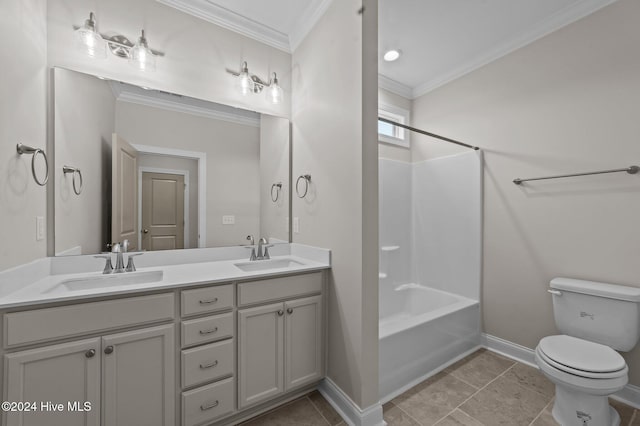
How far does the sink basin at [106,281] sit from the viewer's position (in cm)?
138

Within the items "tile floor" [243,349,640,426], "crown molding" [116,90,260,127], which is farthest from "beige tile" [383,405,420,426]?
"crown molding" [116,90,260,127]

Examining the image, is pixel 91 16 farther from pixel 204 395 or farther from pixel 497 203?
pixel 497 203

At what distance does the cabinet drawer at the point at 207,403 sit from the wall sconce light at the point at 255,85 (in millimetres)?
2037

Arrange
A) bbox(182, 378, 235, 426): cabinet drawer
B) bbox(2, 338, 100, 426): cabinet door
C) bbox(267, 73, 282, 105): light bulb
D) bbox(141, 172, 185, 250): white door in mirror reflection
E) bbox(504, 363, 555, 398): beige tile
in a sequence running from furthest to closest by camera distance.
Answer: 1. bbox(267, 73, 282, 105): light bulb
2. bbox(504, 363, 555, 398): beige tile
3. bbox(141, 172, 185, 250): white door in mirror reflection
4. bbox(182, 378, 235, 426): cabinet drawer
5. bbox(2, 338, 100, 426): cabinet door

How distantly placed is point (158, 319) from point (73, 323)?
315 mm

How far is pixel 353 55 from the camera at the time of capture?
5.25ft

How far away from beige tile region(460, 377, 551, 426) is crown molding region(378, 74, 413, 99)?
294cm

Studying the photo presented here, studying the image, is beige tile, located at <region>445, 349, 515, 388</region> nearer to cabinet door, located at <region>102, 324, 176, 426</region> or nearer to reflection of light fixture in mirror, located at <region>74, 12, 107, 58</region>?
cabinet door, located at <region>102, 324, 176, 426</region>

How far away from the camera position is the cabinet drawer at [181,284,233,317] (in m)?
1.37

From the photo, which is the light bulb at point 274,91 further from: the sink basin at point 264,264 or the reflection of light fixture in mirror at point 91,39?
the sink basin at point 264,264

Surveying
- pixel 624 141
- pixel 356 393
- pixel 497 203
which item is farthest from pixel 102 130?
pixel 624 141

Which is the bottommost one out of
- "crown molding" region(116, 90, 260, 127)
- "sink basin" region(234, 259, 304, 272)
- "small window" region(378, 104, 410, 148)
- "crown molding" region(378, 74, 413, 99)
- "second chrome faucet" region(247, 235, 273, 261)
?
"sink basin" region(234, 259, 304, 272)

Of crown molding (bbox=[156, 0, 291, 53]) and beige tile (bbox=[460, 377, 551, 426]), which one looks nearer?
beige tile (bbox=[460, 377, 551, 426])

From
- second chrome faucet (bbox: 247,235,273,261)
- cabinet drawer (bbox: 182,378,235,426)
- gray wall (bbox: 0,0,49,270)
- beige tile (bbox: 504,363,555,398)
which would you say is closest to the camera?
gray wall (bbox: 0,0,49,270)
